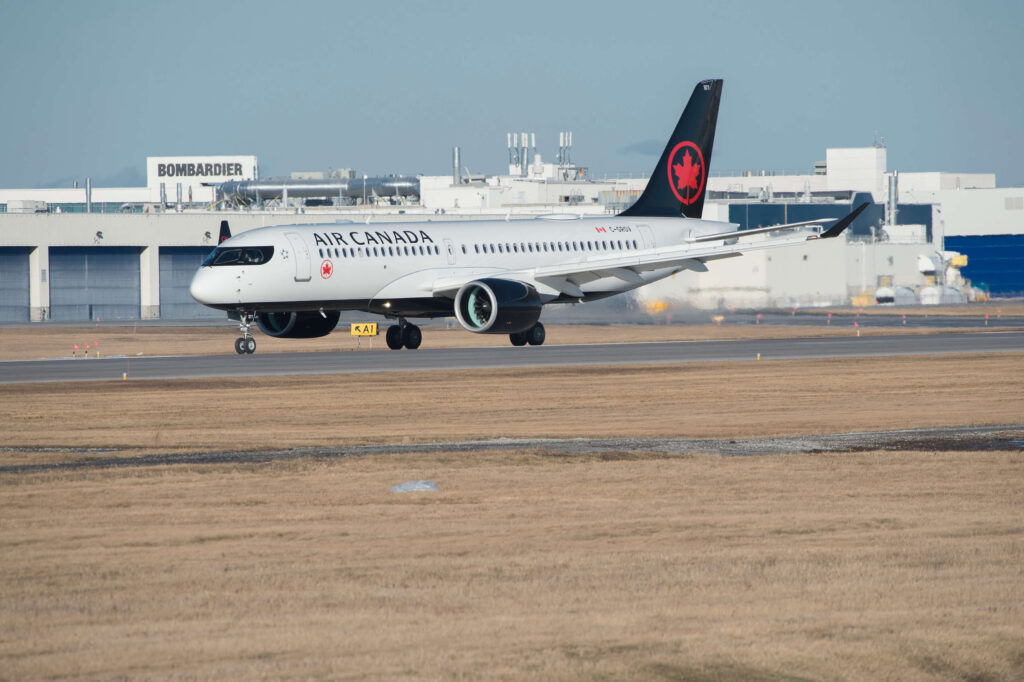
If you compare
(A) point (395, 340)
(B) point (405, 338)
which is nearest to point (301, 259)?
(A) point (395, 340)

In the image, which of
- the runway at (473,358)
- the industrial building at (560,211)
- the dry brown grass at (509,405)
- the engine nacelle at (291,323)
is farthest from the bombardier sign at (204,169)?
the dry brown grass at (509,405)

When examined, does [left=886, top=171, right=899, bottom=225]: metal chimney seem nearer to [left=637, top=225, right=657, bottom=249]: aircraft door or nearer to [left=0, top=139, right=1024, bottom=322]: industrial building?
[left=0, top=139, right=1024, bottom=322]: industrial building

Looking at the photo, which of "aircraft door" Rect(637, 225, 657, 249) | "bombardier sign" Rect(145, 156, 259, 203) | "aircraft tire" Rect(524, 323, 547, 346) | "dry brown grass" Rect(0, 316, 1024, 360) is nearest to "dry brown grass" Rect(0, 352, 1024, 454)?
"aircraft tire" Rect(524, 323, 547, 346)

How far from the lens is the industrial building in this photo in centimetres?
8956

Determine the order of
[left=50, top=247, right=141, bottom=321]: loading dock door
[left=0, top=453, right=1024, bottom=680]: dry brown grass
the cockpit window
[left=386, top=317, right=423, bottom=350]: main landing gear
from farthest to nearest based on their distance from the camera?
[left=50, top=247, right=141, bottom=321]: loading dock door → [left=386, top=317, right=423, bottom=350]: main landing gear → the cockpit window → [left=0, top=453, right=1024, bottom=680]: dry brown grass

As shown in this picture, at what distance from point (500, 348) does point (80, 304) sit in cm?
4948

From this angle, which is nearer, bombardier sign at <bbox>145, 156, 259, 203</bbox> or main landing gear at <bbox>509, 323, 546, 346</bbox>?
main landing gear at <bbox>509, 323, 546, 346</bbox>

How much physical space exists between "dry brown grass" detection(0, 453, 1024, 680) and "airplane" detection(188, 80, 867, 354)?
25.8m

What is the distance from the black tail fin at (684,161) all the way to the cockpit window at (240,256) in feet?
58.8

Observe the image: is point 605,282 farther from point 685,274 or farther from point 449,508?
point 449,508

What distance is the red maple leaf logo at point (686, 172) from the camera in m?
58.7

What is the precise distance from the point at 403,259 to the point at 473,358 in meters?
5.85

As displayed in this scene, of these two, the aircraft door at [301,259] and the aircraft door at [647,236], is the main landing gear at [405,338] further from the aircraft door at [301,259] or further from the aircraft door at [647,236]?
the aircraft door at [647,236]

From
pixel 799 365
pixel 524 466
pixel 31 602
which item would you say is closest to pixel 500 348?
pixel 799 365
